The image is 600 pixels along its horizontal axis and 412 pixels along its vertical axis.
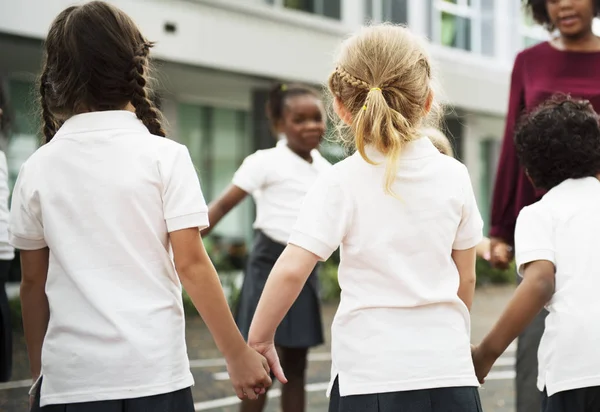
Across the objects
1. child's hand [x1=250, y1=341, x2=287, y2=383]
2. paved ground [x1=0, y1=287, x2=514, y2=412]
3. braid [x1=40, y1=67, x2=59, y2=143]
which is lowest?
paved ground [x1=0, y1=287, x2=514, y2=412]

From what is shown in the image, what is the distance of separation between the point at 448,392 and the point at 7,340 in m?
2.36

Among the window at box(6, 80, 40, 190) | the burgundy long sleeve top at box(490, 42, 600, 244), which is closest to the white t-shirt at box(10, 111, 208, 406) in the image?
the burgundy long sleeve top at box(490, 42, 600, 244)

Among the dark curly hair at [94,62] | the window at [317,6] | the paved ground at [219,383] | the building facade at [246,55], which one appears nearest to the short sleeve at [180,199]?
the dark curly hair at [94,62]

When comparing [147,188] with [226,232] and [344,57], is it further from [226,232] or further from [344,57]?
[226,232]

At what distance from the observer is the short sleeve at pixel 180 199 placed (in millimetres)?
2635

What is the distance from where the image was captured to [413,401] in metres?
2.63

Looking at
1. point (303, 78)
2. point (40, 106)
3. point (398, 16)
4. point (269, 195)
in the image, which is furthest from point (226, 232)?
point (40, 106)

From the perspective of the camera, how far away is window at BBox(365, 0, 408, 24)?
16.2 metres

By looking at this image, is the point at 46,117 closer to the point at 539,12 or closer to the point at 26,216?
the point at 26,216

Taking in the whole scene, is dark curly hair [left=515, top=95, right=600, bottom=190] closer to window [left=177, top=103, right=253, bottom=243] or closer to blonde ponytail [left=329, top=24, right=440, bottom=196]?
blonde ponytail [left=329, top=24, right=440, bottom=196]

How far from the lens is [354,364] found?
105 inches

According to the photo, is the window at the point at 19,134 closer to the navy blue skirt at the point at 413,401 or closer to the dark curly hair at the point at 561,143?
the dark curly hair at the point at 561,143

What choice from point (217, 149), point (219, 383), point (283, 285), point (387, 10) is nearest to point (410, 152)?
point (283, 285)

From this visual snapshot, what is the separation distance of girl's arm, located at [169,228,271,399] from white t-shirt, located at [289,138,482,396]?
24 cm
